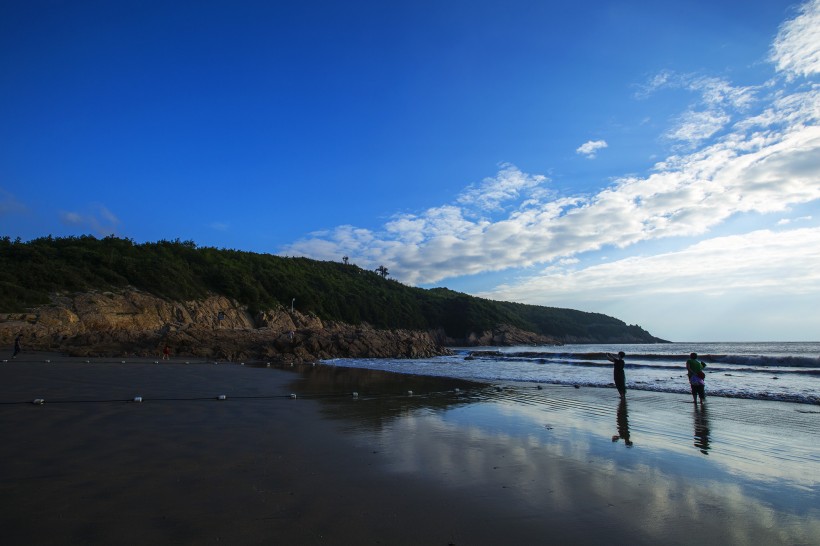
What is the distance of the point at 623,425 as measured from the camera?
9.67 metres

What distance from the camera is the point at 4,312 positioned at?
97.6 feet

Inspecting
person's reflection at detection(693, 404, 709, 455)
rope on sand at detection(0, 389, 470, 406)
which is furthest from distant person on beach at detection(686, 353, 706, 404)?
rope on sand at detection(0, 389, 470, 406)

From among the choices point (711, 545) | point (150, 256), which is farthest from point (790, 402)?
point (150, 256)

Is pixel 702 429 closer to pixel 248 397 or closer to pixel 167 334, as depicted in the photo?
pixel 248 397

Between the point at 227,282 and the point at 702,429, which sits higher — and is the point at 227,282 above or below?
above

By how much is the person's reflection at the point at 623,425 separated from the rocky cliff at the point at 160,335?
80.2 feet

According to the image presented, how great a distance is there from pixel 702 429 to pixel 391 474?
7668 mm

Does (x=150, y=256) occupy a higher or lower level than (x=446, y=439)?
higher

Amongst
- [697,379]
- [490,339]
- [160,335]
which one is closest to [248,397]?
[697,379]

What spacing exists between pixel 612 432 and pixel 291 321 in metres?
48.8

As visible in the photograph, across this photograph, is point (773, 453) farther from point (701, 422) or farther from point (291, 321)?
point (291, 321)

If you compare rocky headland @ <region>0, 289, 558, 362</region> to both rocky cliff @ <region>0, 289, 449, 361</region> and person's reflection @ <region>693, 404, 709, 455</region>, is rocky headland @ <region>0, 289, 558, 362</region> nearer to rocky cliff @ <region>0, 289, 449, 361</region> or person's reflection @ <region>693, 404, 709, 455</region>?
rocky cliff @ <region>0, 289, 449, 361</region>

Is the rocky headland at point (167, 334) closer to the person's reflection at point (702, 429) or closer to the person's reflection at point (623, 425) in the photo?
the person's reflection at point (623, 425)

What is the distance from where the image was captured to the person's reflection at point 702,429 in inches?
306
